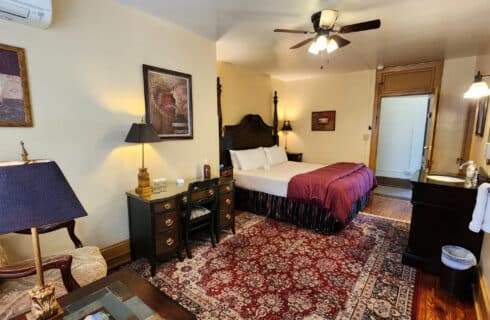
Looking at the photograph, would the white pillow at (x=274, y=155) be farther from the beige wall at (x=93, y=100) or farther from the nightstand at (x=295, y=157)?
the beige wall at (x=93, y=100)

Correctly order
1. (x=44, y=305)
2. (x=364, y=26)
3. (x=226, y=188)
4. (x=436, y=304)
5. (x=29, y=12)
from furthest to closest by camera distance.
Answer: (x=226, y=188) < (x=364, y=26) < (x=436, y=304) < (x=29, y=12) < (x=44, y=305)

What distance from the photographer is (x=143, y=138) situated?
2207mm

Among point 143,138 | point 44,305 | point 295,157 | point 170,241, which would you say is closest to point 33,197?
point 44,305

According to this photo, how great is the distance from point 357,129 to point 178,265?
4.41 meters

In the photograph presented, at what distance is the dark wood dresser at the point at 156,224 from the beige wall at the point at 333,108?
3.98 m

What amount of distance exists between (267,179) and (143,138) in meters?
1.98

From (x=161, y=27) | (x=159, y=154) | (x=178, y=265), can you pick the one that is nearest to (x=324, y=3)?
(x=161, y=27)

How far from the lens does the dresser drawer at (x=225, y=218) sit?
2962 millimetres

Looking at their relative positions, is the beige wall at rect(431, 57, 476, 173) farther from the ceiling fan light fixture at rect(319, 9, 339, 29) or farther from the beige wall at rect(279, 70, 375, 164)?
the ceiling fan light fixture at rect(319, 9, 339, 29)

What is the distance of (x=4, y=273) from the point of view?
1.24 m

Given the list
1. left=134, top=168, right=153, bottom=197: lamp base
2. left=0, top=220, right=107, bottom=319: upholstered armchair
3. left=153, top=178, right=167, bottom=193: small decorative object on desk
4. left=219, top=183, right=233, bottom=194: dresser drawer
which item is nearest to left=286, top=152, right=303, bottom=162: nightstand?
left=219, top=183, right=233, bottom=194: dresser drawer

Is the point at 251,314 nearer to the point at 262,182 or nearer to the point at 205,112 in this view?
the point at 262,182

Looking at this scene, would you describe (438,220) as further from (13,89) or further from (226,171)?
(13,89)

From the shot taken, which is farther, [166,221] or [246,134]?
[246,134]
